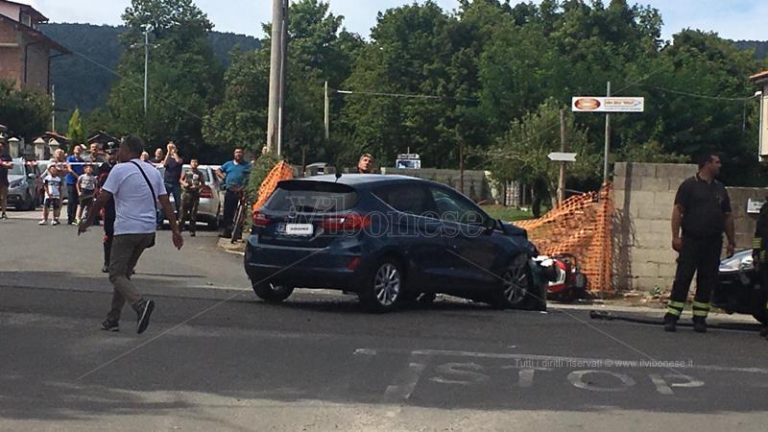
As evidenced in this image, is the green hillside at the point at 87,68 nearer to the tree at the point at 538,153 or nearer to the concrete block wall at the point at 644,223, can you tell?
the tree at the point at 538,153

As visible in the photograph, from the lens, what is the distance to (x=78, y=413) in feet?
26.0

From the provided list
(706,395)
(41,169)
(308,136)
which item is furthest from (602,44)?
(706,395)

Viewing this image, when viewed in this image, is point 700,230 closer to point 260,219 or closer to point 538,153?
point 260,219

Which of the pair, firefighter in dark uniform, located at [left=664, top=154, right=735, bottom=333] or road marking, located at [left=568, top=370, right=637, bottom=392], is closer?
road marking, located at [left=568, top=370, right=637, bottom=392]

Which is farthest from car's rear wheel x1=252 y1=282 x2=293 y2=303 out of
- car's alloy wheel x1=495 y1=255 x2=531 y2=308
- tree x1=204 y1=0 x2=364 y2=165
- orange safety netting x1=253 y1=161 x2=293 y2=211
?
tree x1=204 y1=0 x2=364 y2=165

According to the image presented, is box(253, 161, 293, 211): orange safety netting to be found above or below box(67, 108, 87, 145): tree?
below

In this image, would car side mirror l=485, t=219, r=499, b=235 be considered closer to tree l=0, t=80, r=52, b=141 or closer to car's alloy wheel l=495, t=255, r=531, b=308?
car's alloy wheel l=495, t=255, r=531, b=308

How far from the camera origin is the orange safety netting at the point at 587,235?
18.3m

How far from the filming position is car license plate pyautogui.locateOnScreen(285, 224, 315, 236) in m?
13.2

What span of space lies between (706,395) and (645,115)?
58.1 m

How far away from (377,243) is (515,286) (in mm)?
2358

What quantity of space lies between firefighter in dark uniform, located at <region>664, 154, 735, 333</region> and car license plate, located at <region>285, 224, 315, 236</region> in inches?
149

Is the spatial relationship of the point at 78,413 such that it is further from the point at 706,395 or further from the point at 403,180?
the point at 403,180

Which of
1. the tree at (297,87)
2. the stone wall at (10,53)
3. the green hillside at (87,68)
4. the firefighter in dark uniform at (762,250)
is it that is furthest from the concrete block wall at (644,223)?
the green hillside at (87,68)
